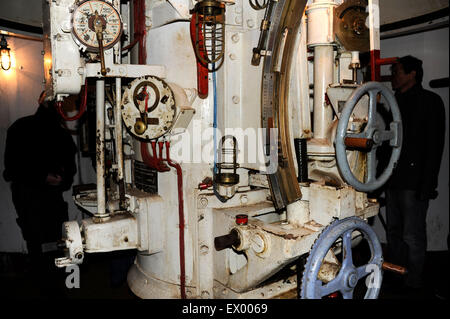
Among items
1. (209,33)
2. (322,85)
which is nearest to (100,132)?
(209,33)

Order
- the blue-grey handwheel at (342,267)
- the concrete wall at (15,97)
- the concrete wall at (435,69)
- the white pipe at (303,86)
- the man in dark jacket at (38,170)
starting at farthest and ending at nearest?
the concrete wall at (435,69), the concrete wall at (15,97), the man in dark jacket at (38,170), the white pipe at (303,86), the blue-grey handwheel at (342,267)

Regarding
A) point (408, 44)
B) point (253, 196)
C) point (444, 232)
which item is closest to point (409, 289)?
point (444, 232)

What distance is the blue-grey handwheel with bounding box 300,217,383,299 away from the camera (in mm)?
1600

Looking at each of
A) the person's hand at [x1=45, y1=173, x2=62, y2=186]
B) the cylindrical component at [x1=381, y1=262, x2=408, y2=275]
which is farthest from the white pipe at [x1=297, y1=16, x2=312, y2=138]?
the person's hand at [x1=45, y1=173, x2=62, y2=186]

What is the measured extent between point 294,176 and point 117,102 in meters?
1.03

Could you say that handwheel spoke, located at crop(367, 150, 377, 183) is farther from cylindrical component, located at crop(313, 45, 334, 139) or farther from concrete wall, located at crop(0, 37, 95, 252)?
concrete wall, located at crop(0, 37, 95, 252)

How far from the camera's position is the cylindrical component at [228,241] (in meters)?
1.82

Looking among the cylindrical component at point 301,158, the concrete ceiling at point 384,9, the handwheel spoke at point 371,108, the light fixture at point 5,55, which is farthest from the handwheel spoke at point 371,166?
the light fixture at point 5,55

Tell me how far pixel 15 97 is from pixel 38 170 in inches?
34.9

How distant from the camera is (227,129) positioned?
2.03m

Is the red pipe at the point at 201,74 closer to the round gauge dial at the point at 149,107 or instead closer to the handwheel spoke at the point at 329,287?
the round gauge dial at the point at 149,107

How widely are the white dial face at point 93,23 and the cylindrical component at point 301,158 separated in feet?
3.67

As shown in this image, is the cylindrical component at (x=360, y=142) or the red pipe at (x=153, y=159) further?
the red pipe at (x=153, y=159)

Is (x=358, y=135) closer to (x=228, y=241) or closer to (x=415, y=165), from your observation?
(x=228, y=241)
